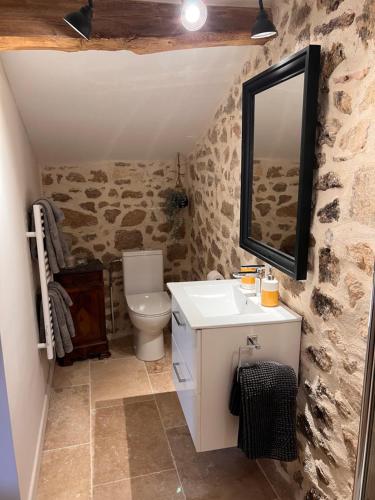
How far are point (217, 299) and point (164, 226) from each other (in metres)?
1.73

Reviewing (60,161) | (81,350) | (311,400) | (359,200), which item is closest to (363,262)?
(359,200)

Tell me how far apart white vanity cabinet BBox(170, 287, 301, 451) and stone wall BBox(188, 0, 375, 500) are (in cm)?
9

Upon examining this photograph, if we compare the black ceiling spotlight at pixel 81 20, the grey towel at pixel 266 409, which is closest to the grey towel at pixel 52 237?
the black ceiling spotlight at pixel 81 20

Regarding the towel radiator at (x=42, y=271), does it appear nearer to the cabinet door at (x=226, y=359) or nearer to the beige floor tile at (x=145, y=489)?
the beige floor tile at (x=145, y=489)

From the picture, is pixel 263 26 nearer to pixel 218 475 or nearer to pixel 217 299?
pixel 217 299

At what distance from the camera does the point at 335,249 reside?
1490 millimetres

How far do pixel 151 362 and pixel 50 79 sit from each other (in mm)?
2306

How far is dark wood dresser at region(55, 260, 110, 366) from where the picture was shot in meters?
3.16

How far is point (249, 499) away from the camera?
1958 mm

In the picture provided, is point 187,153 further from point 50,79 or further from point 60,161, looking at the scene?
point 50,79

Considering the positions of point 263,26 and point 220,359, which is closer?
point 263,26

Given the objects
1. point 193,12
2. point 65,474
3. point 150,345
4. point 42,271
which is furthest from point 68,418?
point 193,12

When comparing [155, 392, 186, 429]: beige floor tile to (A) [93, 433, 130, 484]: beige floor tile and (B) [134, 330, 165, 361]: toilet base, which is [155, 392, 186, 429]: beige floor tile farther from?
(B) [134, 330, 165, 361]: toilet base

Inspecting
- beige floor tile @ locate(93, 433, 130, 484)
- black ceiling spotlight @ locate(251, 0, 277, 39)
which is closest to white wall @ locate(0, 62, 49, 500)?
beige floor tile @ locate(93, 433, 130, 484)
